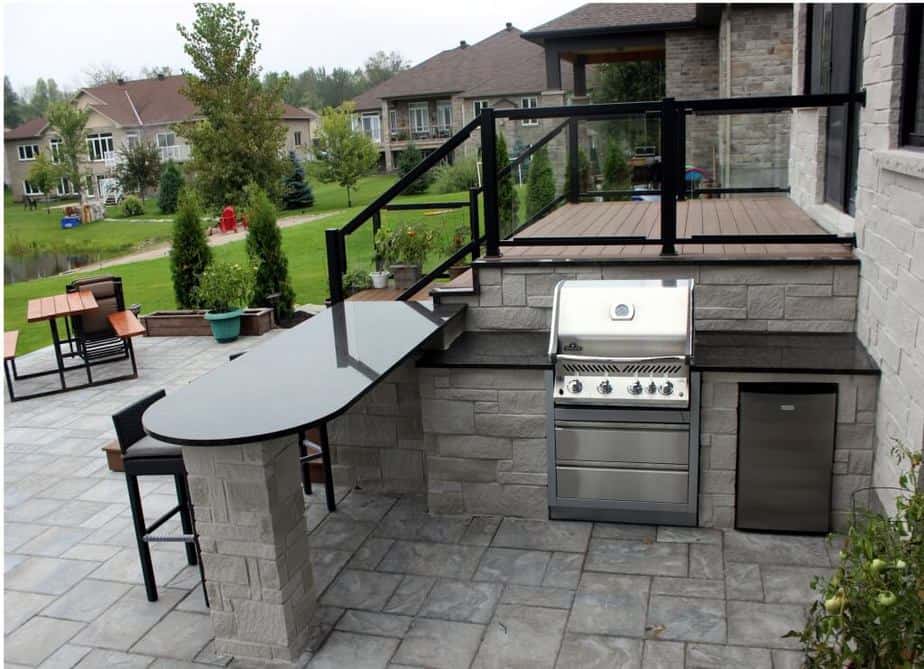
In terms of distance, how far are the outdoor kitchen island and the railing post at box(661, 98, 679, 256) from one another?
1.96 m

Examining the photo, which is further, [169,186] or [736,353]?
[169,186]

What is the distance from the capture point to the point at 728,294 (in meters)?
4.54

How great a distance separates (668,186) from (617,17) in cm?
1167

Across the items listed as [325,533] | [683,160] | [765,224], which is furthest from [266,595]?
[765,224]

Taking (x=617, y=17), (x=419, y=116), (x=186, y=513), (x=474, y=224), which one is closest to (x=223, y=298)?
(x=474, y=224)

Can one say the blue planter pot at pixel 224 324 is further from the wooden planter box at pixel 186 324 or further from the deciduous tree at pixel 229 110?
the deciduous tree at pixel 229 110

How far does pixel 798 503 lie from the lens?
159 inches

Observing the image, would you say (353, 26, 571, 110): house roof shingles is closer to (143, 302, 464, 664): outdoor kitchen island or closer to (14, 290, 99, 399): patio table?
(14, 290, 99, 399): patio table

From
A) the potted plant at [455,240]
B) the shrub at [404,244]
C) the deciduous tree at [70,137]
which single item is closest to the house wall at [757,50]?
the shrub at [404,244]

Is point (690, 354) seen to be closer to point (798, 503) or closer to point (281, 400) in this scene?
point (798, 503)

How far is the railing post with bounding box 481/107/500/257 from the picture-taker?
4.84 m

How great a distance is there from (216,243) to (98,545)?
1681 centimetres

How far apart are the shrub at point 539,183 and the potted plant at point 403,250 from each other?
11.7 ft

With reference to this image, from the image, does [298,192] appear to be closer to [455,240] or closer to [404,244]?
[404,244]
